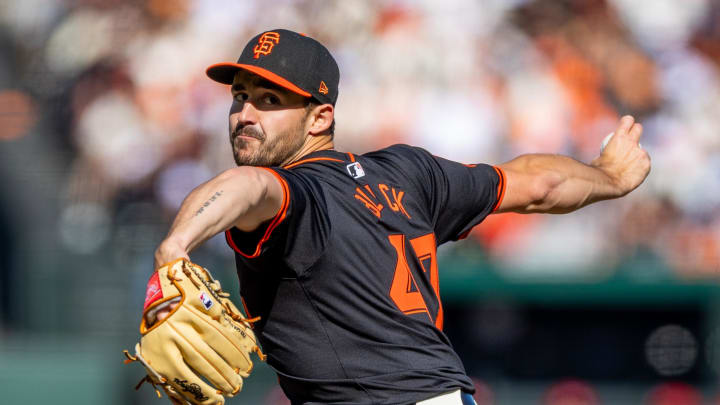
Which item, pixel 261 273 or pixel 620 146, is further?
pixel 620 146

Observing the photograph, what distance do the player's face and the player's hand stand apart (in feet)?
4.13

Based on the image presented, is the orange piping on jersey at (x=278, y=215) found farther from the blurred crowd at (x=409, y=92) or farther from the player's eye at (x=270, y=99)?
the blurred crowd at (x=409, y=92)

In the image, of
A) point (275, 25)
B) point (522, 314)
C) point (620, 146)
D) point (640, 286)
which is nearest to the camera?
point (620, 146)

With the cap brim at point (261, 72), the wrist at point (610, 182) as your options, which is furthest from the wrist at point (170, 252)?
the wrist at point (610, 182)

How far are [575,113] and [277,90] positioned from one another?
504 cm

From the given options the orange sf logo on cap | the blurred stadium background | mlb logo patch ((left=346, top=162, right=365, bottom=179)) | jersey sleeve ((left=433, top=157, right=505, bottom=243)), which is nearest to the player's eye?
the orange sf logo on cap

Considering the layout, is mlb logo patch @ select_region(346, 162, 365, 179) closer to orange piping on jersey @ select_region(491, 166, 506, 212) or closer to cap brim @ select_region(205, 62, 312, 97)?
cap brim @ select_region(205, 62, 312, 97)

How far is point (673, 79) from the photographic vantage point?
303 inches

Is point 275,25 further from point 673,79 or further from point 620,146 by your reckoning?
point 620,146

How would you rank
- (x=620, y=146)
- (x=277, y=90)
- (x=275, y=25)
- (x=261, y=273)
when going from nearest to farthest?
(x=261, y=273) → (x=277, y=90) → (x=620, y=146) → (x=275, y=25)

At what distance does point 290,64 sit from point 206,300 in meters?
1.04

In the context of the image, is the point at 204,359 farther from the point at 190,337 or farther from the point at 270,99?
the point at 270,99

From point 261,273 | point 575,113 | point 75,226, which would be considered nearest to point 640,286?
point 575,113

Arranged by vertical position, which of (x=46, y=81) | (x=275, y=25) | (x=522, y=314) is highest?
(x=275, y=25)
